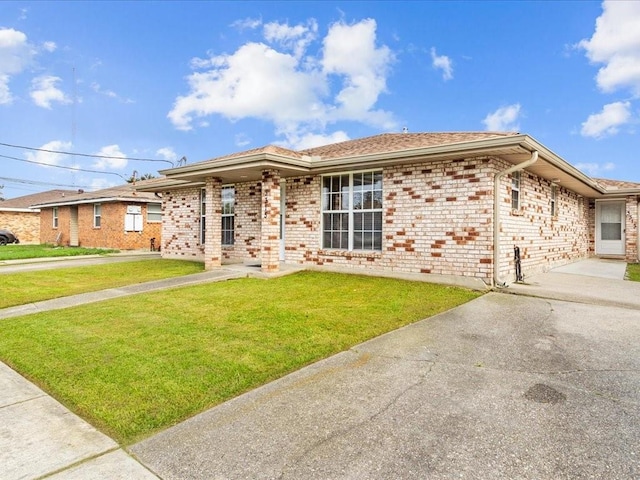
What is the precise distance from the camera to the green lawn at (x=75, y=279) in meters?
7.82

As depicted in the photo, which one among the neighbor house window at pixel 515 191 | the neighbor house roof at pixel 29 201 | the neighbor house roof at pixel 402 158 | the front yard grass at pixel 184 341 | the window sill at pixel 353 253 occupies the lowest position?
the front yard grass at pixel 184 341

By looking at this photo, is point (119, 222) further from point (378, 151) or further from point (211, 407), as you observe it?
point (211, 407)

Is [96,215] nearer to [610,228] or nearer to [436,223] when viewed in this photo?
[436,223]

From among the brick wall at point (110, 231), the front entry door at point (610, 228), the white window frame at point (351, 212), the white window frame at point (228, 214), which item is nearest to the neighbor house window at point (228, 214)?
the white window frame at point (228, 214)

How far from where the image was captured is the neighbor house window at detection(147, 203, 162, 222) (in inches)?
880

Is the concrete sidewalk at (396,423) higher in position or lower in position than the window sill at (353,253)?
lower

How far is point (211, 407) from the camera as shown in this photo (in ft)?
9.73

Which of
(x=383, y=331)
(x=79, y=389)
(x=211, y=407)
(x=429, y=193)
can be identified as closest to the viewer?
(x=211, y=407)

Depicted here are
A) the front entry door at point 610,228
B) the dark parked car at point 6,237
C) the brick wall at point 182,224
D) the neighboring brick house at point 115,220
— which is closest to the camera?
the brick wall at point 182,224

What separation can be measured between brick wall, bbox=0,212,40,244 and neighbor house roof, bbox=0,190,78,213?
61 cm

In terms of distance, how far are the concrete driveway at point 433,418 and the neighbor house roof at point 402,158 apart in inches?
172

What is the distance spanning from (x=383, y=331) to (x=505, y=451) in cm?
266

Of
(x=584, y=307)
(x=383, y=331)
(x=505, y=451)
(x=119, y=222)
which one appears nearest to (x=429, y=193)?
(x=584, y=307)

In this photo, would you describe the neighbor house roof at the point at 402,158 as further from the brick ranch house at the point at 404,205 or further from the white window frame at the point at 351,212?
the white window frame at the point at 351,212
